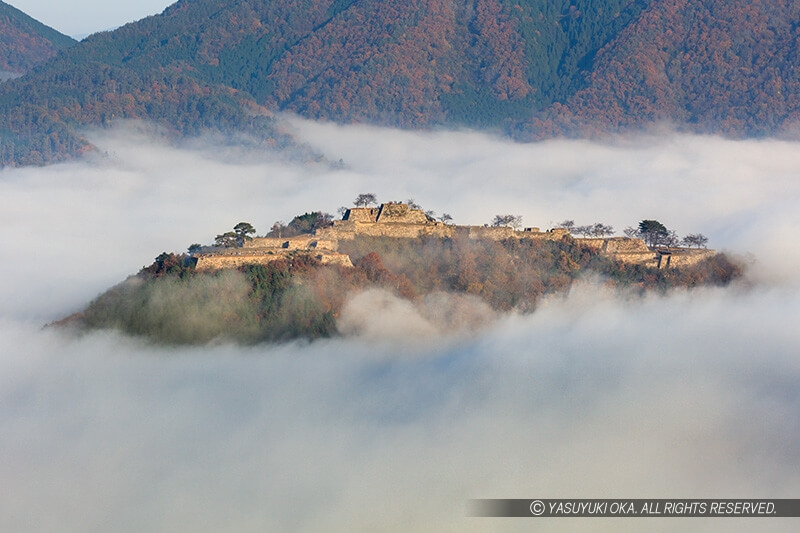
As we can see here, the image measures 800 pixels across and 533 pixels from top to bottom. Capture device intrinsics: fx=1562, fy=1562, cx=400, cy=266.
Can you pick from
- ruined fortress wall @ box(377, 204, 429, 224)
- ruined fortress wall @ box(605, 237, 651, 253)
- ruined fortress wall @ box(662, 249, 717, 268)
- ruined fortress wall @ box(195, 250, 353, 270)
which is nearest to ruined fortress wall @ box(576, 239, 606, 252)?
ruined fortress wall @ box(605, 237, 651, 253)

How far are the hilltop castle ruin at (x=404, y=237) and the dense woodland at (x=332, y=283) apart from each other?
52cm

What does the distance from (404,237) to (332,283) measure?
7612 millimetres

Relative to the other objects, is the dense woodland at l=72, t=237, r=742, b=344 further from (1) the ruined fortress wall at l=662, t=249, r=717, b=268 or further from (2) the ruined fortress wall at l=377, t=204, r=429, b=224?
(2) the ruined fortress wall at l=377, t=204, r=429, b=224

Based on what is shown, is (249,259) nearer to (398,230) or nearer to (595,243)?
(398,230)

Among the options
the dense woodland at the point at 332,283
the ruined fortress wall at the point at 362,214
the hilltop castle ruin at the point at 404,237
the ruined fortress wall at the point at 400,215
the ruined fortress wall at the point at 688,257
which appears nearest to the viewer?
the dense woodland at the point at 332,283

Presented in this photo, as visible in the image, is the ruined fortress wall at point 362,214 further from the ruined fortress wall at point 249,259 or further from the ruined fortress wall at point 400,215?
the ruined fortress wall at point 249,259

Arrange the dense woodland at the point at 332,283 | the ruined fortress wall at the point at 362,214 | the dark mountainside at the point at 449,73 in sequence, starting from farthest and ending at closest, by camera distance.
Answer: the dark mountainside at the point at 449,73
the ruined fortress wall at the point at 362,214
the dense woodland at the point at 332,283

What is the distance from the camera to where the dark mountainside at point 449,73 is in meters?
172

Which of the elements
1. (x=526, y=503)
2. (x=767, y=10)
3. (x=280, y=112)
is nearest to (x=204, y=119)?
(x=280, y=112)

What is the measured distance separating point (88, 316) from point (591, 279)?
24.6 metres

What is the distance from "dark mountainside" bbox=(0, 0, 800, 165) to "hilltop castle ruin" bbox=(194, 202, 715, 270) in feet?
296

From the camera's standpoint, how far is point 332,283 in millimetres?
70938

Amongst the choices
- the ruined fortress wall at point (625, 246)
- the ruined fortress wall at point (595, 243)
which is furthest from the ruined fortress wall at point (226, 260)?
the ruined fortress wall at point (625, 246)

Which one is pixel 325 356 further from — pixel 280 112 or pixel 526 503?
pixel 280 112
